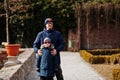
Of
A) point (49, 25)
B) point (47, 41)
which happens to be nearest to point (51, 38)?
point (47, 41)

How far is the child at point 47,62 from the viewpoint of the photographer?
7.32 m

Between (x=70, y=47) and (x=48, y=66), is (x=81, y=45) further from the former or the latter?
(x=48, y=66)

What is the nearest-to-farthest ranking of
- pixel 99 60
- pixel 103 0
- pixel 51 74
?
1. pixel 51 74
2. pixel 99 60
3. pixel 103 0

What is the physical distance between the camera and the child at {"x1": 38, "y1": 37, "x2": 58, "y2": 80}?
24.0ft

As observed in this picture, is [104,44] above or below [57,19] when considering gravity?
below

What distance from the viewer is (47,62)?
7.36 metres

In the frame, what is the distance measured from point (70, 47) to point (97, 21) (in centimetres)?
285

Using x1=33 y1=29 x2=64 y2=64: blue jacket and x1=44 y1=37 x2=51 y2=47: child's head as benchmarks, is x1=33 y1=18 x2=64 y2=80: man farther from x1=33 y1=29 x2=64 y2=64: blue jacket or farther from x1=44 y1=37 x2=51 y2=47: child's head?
x1=44 y1=37 x2=51 y2=47: child's head

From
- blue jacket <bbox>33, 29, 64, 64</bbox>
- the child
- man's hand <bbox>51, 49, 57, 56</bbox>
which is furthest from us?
blue jacket <bbox>33, 29, 64, 64</bbox>

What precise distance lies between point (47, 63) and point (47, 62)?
0.06 ft

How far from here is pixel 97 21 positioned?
2988 cm

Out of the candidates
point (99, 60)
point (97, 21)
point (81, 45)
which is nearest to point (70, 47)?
point (81, 45)

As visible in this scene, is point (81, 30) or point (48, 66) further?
point (81, 30)

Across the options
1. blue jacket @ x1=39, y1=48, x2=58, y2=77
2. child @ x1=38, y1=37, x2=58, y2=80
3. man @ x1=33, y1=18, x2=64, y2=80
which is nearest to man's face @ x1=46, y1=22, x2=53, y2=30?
man @ x1=33, y1=18, x2=64, y2=80
